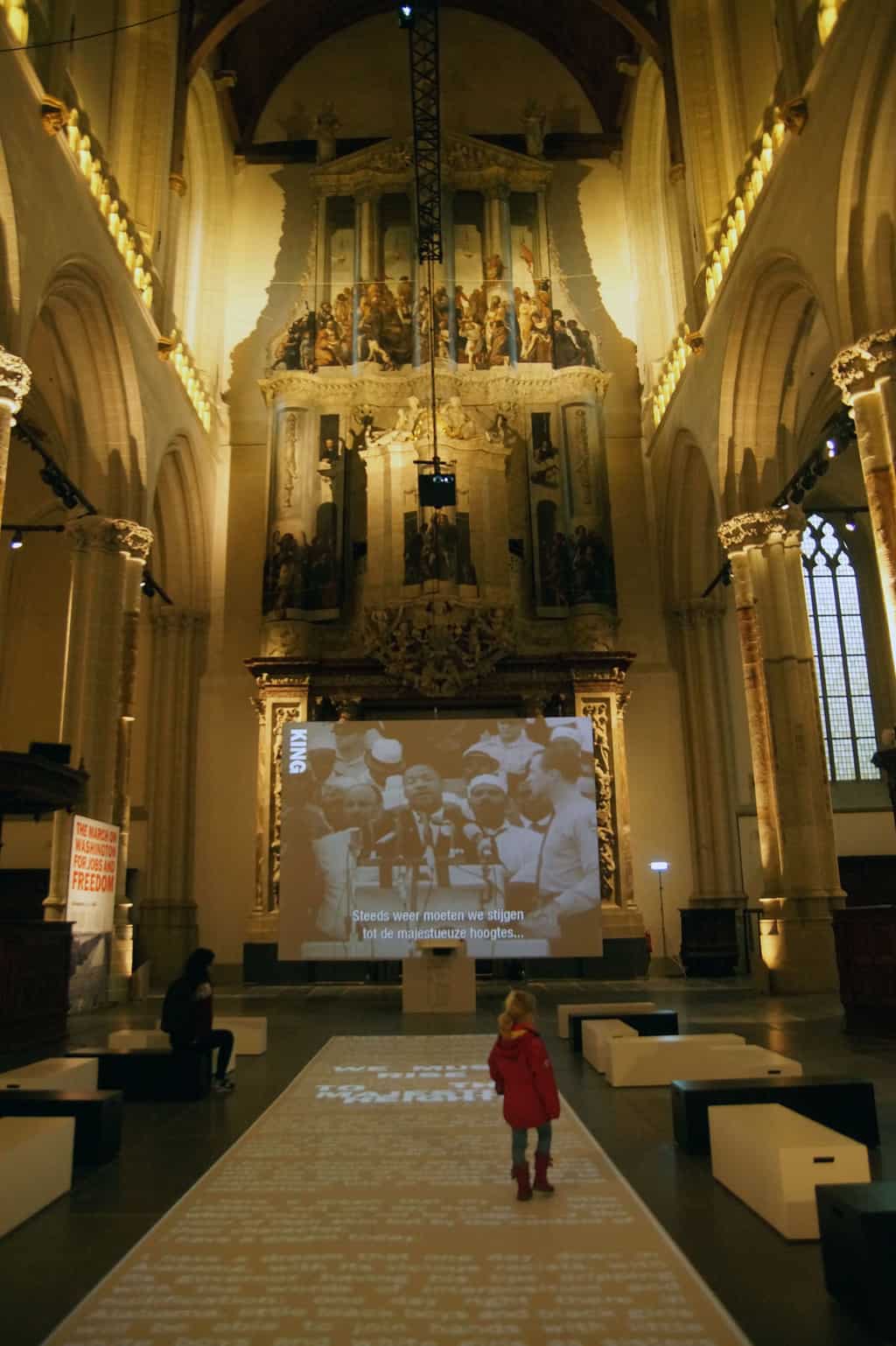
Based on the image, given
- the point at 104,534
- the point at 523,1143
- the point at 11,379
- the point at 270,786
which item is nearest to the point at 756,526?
the point at 104,534

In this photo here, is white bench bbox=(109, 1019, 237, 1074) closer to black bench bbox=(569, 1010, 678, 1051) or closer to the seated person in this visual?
the seated person

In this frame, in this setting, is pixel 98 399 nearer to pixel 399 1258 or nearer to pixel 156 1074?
pixel 156 1074

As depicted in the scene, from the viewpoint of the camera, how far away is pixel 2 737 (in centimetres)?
2016

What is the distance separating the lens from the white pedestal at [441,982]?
40.2 ft

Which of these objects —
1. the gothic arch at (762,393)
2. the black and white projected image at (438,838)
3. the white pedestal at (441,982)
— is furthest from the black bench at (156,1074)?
the gothic arch at (762,393)

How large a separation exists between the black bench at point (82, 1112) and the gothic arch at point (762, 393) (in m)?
12.3

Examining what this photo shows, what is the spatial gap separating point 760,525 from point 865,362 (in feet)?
14.3

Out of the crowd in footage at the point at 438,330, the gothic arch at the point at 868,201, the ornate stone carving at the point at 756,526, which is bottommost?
the ornate stone carving at the point at 756,526

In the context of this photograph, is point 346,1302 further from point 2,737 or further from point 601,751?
point 2,737

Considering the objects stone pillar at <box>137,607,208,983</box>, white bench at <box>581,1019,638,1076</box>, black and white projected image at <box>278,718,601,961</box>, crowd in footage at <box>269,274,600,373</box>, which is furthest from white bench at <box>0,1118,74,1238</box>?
crowd in footage at <box>269,274,600,373</box>

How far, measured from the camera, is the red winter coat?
450 cm

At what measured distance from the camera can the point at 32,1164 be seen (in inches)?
172

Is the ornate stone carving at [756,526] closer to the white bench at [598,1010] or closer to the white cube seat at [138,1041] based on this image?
the white bench at [598,1010]

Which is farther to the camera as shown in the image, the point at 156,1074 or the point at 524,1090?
the point at 156,1074
